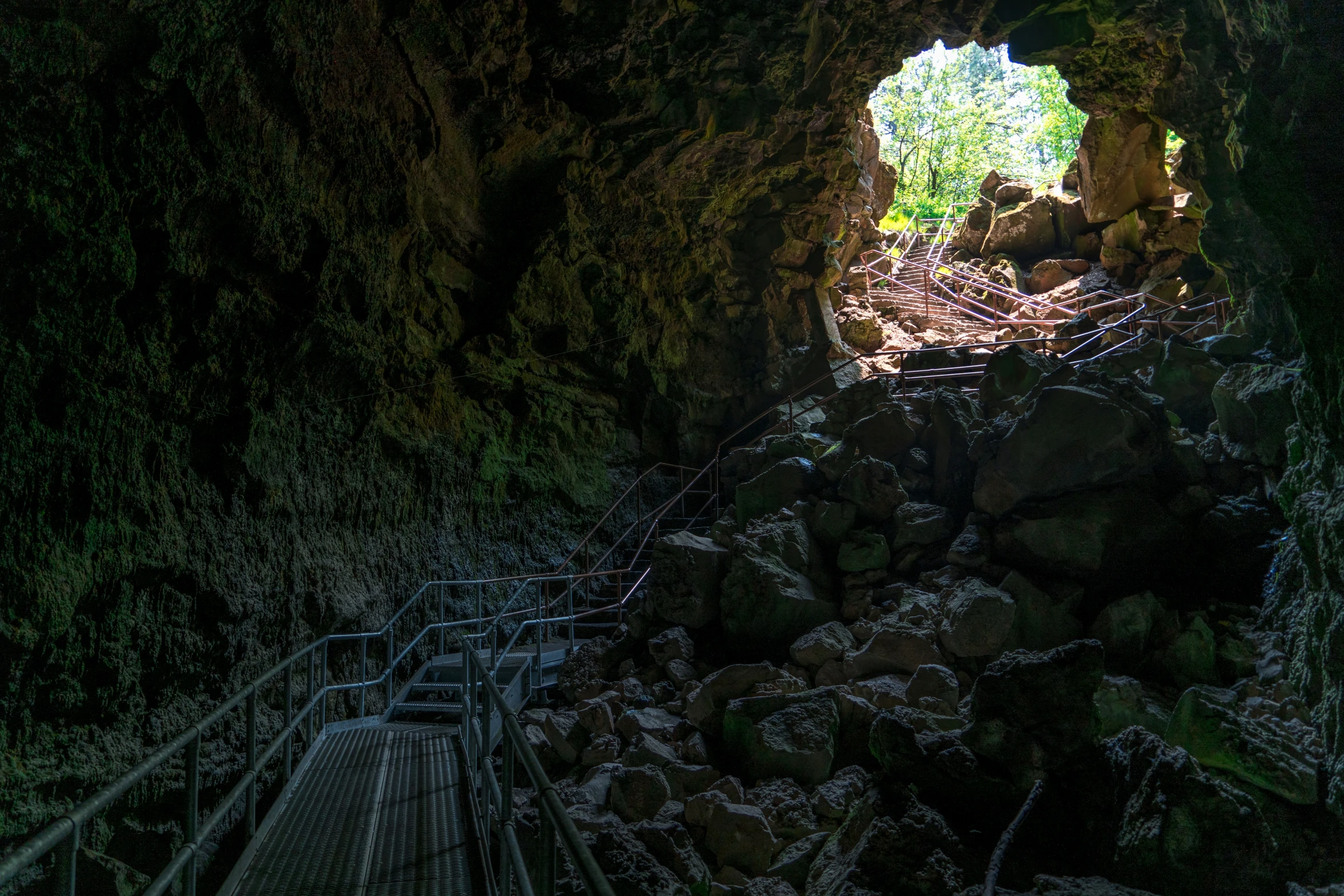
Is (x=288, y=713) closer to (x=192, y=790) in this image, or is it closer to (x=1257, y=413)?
(x=192, y=790)

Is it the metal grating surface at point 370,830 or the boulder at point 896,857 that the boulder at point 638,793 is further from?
the boulder at point 896,857

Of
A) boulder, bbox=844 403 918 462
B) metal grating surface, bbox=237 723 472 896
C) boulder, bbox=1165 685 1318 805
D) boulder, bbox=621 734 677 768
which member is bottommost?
boulder, bbox=621 734 677 768

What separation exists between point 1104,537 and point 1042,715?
3.01 metres

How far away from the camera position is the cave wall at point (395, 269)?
4.85 metres

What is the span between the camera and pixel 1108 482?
7.20 meters

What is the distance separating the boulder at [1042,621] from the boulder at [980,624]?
10 cm

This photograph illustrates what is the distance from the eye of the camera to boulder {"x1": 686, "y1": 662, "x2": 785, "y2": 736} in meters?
6.36

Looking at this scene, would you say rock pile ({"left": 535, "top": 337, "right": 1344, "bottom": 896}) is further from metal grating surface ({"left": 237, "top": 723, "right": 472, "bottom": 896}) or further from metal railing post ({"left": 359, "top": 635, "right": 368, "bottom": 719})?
metal railing post ({"left": 359, "top": 635, "right": 368, "bottom": 719})

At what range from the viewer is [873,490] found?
8.67 meters

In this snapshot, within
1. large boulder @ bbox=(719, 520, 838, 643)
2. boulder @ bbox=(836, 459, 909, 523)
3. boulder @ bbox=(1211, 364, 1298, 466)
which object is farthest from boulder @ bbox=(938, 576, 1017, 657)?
boulder @ bbox=(1211, 364, 1298, 466)

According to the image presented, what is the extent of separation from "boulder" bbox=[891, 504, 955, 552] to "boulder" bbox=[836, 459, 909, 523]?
18 centimetres

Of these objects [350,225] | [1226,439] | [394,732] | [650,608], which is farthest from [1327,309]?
[350,225]

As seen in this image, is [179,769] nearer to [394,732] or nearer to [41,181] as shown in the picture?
[394,732]

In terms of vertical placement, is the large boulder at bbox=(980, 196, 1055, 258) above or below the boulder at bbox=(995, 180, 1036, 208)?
below
